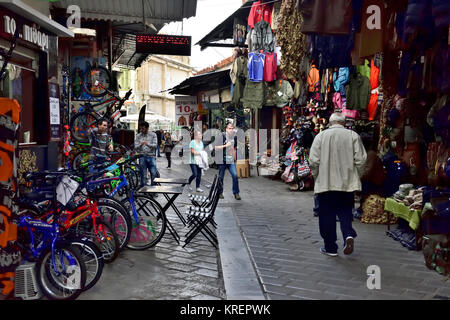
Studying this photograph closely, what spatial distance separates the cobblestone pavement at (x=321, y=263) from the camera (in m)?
4.54

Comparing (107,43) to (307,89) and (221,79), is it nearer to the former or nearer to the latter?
(221,79)

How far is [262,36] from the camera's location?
14.6 meters

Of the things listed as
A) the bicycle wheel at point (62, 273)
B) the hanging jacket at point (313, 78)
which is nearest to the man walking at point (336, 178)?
the bicycle wheel at point (62, 273)

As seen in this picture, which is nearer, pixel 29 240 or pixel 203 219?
pixel 29 240

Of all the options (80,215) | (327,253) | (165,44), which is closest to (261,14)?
(165,44)

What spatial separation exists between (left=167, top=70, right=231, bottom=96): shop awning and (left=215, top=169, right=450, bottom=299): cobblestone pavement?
1206cm

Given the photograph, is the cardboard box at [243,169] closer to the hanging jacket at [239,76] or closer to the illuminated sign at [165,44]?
the hanging jacket at [239,76]

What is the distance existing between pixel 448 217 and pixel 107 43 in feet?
52.8

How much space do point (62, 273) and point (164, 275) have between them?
1216 millimetres

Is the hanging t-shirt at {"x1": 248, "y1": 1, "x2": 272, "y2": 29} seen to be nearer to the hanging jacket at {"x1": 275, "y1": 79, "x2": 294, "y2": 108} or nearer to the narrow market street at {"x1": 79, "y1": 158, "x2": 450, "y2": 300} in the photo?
the hanging jacket at {"x1": 275, "y1": 79, "x2": 294, "y2": 108}

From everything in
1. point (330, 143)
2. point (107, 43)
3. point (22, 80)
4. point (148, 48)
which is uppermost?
point (107, 43)

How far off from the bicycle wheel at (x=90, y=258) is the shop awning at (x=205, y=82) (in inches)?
618
